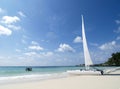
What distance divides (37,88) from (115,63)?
375 feet

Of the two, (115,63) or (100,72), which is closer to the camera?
(100,72)

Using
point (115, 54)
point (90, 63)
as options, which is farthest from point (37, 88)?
point (115, 54)

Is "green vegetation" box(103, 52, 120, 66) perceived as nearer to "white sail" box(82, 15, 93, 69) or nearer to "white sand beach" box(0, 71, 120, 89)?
"white sail" box(82, 15, 93, 69)

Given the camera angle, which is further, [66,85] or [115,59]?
[115,59]

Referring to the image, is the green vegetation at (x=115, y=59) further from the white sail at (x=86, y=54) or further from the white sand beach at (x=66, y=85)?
the white sand beach at (x=66, y=85)

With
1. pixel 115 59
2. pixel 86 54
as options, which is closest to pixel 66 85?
pixel 86 54

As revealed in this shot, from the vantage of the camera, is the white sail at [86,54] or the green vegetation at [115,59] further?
the green vegetation at [115,59]

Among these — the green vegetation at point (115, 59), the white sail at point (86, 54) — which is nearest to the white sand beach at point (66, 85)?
the white sail at point (86, 54)

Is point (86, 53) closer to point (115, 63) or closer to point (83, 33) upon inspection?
point (83, 33)

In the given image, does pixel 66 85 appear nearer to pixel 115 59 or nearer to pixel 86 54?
pixel 86 54

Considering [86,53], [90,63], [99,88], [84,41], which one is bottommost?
[99,88]

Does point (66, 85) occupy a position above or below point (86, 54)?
below

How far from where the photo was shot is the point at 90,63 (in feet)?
80.7

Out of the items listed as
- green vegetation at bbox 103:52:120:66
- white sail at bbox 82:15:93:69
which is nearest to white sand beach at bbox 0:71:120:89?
white sail at bbox 82:15:93:69
